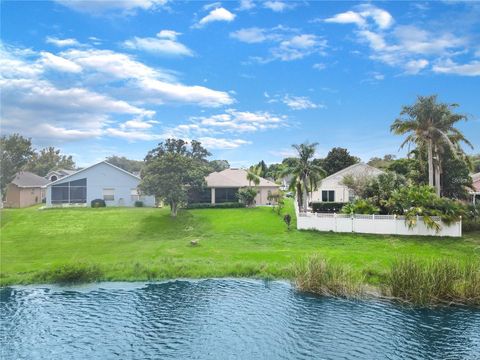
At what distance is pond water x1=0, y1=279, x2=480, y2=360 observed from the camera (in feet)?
51.9

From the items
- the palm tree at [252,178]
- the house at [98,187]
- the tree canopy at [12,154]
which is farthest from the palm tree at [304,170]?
the tree canopy at [12,154]

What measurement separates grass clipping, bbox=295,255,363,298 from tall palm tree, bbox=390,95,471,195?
18.2 metres

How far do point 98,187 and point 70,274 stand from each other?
98.2 ft

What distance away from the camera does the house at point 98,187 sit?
52.4m

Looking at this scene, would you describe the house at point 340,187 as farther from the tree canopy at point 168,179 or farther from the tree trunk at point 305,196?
the tree canopy at point 168,179

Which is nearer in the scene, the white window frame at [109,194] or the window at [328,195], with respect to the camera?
the window at [328,195]

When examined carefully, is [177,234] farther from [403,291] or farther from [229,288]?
[403,291]

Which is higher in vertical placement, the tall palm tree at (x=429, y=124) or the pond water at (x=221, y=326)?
the tall palm tree at (x=429, y=124)

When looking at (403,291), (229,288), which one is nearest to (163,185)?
(229,288)

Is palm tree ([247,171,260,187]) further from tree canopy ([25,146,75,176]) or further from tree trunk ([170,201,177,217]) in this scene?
tree canopy ([25,146,75,176])

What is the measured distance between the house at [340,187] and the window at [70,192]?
30.1 meters

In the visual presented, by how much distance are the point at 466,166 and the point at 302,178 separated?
687 inches

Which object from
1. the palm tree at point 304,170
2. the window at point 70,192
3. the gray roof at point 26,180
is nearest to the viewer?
the palm tree at point 304,170

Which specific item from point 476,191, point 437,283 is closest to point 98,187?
point 437,283
